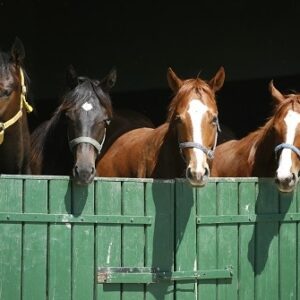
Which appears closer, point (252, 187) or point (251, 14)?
point (252, 187)

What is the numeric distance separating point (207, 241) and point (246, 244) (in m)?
0.25

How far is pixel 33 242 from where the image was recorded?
4664 mm

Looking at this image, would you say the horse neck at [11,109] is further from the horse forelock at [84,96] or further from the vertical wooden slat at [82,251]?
the vertical wooden slat at [82,251]

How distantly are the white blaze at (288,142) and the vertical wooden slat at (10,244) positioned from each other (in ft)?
4.99

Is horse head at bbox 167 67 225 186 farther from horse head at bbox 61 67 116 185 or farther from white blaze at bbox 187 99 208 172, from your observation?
horse head at bbox 61 67 116 185

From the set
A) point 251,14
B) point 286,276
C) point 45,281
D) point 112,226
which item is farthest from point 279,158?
point 251,14

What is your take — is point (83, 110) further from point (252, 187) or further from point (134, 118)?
point (134, 118)

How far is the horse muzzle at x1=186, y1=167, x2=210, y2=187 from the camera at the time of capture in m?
4.66

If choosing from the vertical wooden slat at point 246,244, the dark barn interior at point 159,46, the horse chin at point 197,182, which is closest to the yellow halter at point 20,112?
the horse chin at point 197,182

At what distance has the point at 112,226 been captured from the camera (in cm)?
473

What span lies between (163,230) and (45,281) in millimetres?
730

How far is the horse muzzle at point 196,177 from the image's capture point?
4664 millimetres

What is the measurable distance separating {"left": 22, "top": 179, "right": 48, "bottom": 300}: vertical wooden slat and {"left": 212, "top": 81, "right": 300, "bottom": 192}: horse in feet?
4.55

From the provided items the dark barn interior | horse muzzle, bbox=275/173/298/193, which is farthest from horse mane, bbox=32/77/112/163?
the dark barn interior
